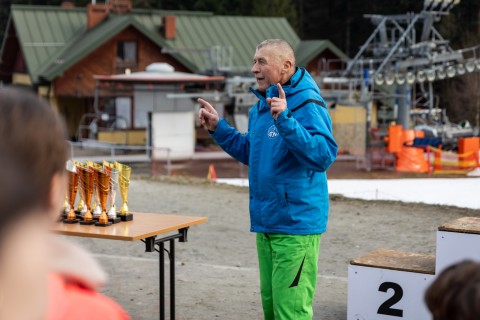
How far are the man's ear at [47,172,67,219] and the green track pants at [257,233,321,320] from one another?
132 inches

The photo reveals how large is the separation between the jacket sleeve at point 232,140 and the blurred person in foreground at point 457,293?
356cm

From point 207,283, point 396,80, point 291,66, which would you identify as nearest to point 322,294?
point 207,283

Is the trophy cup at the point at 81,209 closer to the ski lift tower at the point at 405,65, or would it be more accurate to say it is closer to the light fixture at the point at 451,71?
the ski lift tower at the point at 405,65

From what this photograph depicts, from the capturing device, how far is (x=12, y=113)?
4.24 ft

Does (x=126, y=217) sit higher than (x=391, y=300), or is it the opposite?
(x=126, y=217)

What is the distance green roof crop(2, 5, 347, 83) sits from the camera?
33938 millimetres

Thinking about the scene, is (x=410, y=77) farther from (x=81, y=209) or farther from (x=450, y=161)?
(x=81, y=209)

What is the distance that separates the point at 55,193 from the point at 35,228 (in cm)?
12

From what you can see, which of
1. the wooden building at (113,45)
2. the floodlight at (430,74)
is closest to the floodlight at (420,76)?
the floodlight at (430,74)

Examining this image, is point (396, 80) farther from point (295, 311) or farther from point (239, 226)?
point (295, 311)

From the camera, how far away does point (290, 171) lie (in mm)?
4656

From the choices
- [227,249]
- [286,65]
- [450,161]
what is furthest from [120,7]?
[286,65]

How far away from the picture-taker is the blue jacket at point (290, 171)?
15.2ft

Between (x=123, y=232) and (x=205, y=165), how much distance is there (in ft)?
73.9
